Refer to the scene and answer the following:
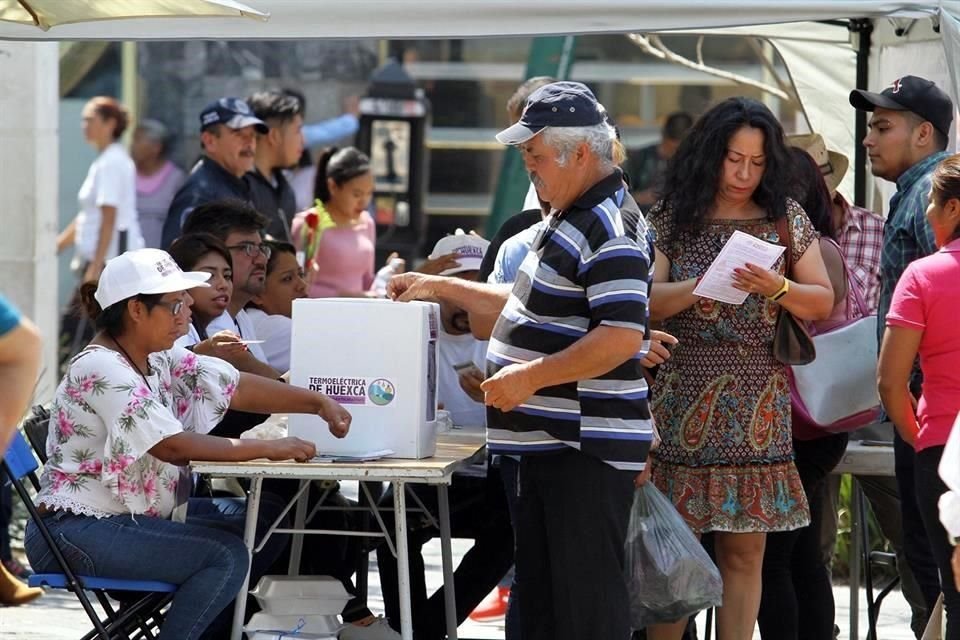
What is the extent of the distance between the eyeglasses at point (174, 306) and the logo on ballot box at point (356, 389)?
40cm

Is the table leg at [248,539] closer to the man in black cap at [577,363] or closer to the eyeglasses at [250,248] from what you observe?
the man in black cap at [577,363]

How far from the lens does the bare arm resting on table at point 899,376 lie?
438cm

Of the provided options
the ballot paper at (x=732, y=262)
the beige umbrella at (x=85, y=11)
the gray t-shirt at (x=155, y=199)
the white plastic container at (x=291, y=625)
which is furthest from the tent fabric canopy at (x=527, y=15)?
the gray t-shirt at (x=155, y=199)

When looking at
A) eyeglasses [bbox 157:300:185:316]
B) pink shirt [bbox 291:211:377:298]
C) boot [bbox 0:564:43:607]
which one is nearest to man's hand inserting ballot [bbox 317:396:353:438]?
eyeglasses [bbox 157:300:185:316]

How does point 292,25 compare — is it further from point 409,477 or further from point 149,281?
point 409,477

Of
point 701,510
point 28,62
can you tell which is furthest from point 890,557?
point 28,62

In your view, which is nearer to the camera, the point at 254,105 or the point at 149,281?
the point at 149,281

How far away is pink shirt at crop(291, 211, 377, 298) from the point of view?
7582 millimetres

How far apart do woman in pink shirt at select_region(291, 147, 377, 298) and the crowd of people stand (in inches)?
70.4

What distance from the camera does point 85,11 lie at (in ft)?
17.1

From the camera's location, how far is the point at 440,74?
1622cm

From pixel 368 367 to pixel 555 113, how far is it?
876 millimetres

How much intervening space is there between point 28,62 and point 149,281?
4.47 m

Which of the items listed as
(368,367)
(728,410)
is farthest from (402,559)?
(728,410)
